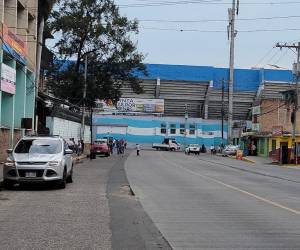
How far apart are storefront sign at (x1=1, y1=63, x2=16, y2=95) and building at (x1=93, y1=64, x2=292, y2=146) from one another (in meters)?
69.4

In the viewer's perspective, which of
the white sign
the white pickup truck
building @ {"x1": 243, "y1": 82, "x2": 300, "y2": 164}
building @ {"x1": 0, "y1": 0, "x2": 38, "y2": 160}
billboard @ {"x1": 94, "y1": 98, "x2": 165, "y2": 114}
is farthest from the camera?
billboard @ {"x1": 94, "y1": 98, "x2": 165, "y2": 114}

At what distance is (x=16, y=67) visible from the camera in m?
33.8

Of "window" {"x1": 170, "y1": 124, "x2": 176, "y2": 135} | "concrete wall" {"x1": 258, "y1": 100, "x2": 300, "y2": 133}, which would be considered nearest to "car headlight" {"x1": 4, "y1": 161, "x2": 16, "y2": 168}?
"concrete wall" {"x1": 258, "y1": 100, "x2": 300, "y2": 133}

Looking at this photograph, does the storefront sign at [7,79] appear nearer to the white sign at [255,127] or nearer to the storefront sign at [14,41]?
the storefront sign at [14,41]

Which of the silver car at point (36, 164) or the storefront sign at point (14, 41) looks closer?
the silver car at point (36, 164)

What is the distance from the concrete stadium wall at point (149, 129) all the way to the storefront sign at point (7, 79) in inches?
2618

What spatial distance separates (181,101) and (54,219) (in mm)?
96240

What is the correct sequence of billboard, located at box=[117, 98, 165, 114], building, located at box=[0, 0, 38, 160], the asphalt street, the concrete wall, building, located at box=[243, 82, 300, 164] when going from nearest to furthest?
the asphalt street, building, located at box=[0, 0, 38, 160], building, located at box=[243, 82, 300, 164], the concrete wall, billboard, located at box=[117, 98, 165, 114]

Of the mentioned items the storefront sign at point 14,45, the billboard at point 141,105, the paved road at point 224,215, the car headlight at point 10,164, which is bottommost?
the paved road at point 224,215

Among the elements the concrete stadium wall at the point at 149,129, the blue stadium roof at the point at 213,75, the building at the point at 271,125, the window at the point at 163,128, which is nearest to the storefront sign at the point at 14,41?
the building at the point at 271,125

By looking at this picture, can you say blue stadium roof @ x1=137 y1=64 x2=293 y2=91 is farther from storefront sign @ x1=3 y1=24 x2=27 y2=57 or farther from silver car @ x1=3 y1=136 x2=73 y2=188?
silver car @ x1=3 y1=136 x2=73 y2=188

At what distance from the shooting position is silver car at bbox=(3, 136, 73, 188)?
1809 centimetres

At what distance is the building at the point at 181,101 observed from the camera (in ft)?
332

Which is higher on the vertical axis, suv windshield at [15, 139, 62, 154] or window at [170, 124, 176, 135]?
window at [170, 124, 176, 135]
